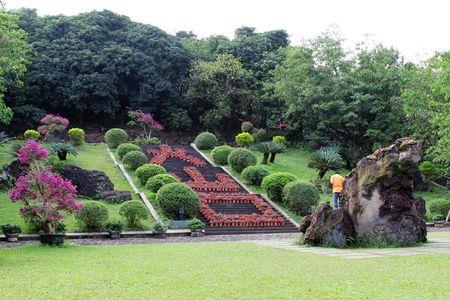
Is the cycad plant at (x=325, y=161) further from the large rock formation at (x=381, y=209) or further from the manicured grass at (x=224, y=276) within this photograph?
the manicured grass at (x=224, y=276)

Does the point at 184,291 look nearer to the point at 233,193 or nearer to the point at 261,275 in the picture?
the point at 261,275

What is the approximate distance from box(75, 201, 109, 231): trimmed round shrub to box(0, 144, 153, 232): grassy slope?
0.34 metres

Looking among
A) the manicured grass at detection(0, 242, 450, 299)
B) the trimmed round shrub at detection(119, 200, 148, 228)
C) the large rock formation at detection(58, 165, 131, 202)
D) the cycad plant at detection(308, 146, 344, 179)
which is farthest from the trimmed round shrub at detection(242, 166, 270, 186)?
the manicured grass at detection(0, 242, 450, 299)

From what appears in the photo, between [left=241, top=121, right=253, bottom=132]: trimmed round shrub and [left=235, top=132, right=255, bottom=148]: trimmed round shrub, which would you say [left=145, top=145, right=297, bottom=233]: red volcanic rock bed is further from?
[left=241, top=121, right=253, bottom=132]: trimmed round shrub

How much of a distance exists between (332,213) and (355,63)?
24.0 meters

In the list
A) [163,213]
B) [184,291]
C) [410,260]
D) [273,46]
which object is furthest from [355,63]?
[184,291]

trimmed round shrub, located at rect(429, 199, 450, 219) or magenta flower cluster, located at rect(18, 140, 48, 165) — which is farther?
trimmed round shrub, located at rect(429, 199, 450, 219)

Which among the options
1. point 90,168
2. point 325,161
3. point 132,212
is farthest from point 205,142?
point 132,212

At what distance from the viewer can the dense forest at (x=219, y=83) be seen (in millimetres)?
31625

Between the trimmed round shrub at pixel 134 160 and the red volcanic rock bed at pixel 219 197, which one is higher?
the trimmed round shrub at pixel 134 160

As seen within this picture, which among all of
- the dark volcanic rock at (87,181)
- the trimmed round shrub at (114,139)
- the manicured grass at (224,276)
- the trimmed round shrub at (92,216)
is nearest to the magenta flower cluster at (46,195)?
the manicured grass at (224,276)

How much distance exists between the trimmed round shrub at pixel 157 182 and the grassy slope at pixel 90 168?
4.28 ft

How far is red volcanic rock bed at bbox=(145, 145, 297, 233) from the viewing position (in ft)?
65.2

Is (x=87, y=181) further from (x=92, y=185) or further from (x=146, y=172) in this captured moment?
(x=146, y=172)
